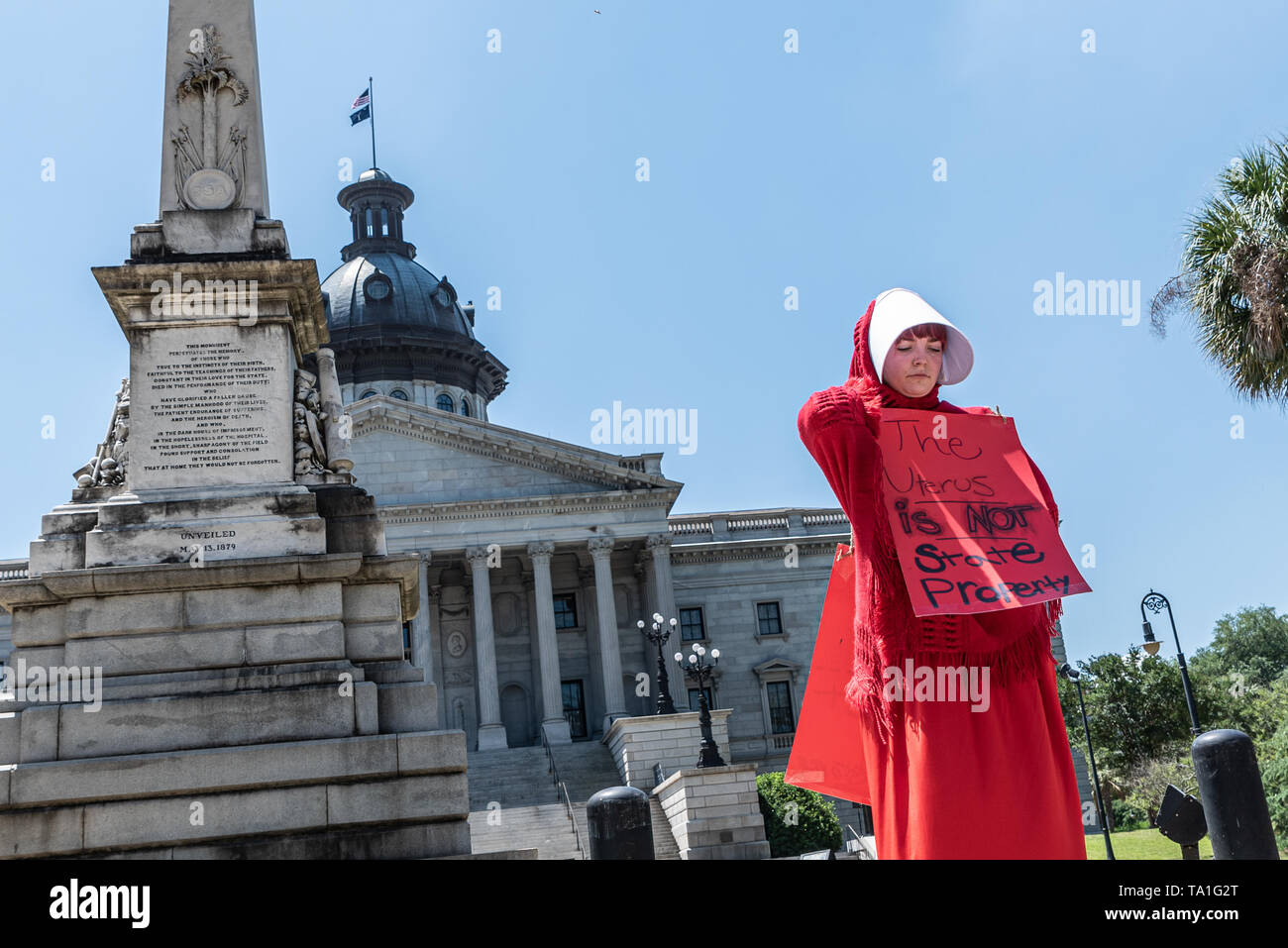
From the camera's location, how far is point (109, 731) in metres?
7.93

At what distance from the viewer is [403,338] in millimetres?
62219

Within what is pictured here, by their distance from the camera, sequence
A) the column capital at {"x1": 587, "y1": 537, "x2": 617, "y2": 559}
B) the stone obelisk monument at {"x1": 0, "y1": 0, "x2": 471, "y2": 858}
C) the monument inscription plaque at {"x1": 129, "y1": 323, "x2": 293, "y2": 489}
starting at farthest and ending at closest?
1. the column capital at {"x1": 587, "y1": 537, "x2": 617, "y2": 559}
2. the monument inscription plaque at {"x1": 129, "y1": 323, "x2": 293, "y2": 489}
3. the stone obelisk monument at {"x1": 0, "y1": 0, "x2": 471, "y2": 858}

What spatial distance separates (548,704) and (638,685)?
470cm

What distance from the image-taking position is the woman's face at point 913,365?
221 inches

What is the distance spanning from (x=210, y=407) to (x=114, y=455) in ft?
2.83

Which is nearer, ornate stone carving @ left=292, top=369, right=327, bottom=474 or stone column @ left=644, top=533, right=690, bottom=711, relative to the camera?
ornate stone carving @ left=292, top=369, right=327, bottom=474

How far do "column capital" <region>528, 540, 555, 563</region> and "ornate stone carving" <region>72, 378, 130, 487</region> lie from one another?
36877 millimetres

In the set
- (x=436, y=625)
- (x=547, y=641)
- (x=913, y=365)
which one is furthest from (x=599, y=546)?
(x=913, y=365)

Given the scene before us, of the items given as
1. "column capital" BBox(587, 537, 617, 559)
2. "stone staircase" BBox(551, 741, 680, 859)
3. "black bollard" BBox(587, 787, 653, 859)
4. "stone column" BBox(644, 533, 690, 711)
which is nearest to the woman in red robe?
"black bollard" BBox(587, 787, 653, 859)

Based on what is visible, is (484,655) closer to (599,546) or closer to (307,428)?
(599,546)

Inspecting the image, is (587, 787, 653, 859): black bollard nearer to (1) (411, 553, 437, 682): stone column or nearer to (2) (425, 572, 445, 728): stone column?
(1) (411, 553, 437, 682): stone column

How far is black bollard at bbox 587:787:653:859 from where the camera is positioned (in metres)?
6.18
